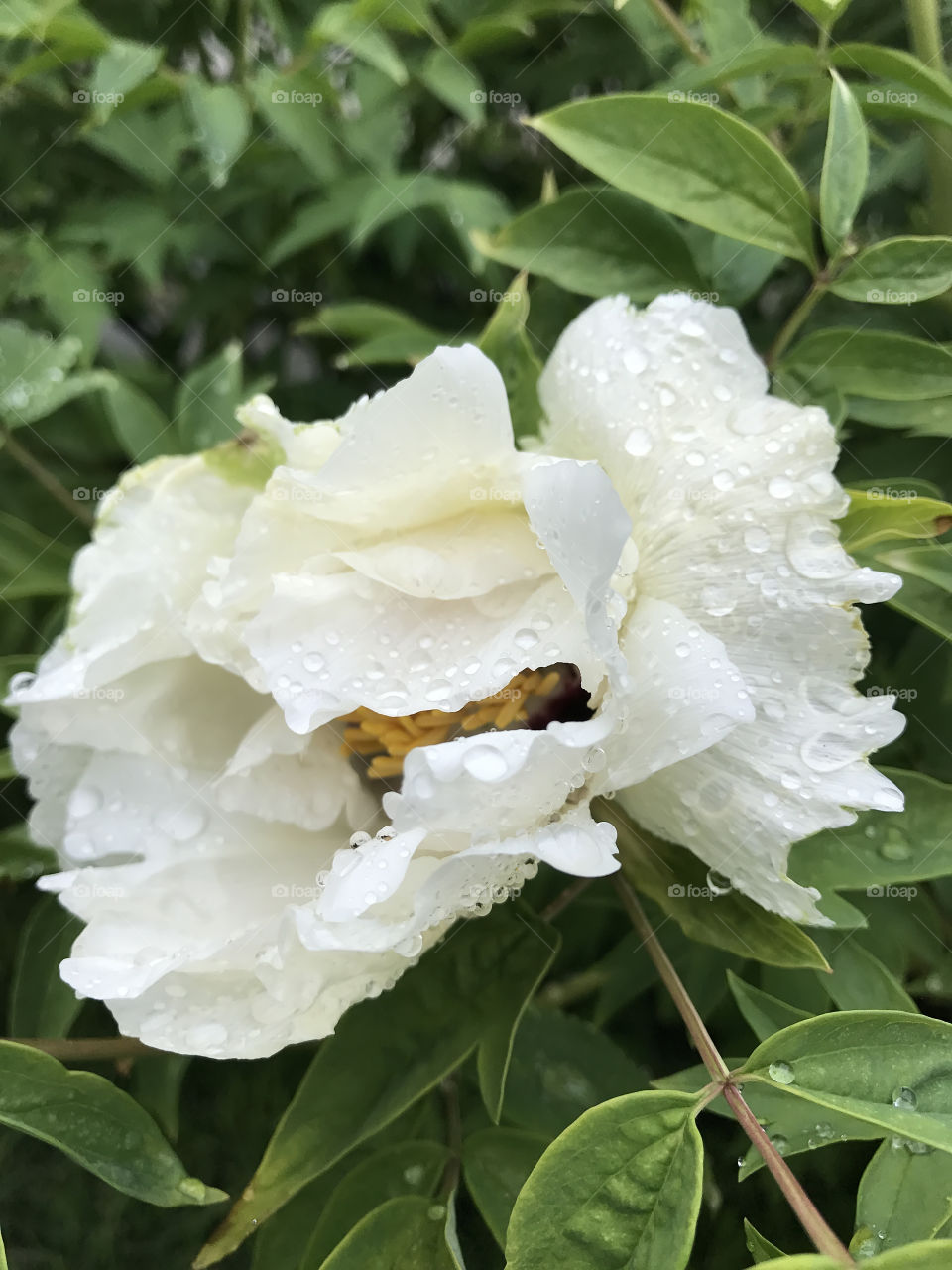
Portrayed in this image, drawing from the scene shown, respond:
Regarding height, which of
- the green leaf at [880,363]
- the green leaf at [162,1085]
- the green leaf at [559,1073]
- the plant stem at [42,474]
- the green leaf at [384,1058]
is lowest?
the green leaf at [162,1085]

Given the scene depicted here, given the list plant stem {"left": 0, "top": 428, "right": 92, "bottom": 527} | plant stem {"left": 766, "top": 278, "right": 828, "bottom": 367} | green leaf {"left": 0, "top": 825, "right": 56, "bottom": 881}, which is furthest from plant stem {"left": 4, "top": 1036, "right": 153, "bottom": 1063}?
plant stem {"left": 766, "top": 278, "right": 828, "bottom": 367}

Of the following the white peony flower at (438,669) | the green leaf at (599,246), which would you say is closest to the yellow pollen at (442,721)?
the white peony flower at (438,669)

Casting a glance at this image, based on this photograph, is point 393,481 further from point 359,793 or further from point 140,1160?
point 140,1160

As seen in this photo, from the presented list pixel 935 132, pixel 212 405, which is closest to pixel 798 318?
pixel 935 132

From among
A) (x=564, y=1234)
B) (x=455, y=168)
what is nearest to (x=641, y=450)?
(x=564, y=1234)

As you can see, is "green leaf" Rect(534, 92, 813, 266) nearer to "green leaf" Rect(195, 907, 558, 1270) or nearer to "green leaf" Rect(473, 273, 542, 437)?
"green leaf" Rect(473, 273, 542, 437)

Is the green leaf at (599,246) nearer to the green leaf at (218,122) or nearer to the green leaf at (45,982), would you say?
the green leaf at (218,122)

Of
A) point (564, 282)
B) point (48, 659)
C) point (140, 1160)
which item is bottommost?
point (140, 1160)
